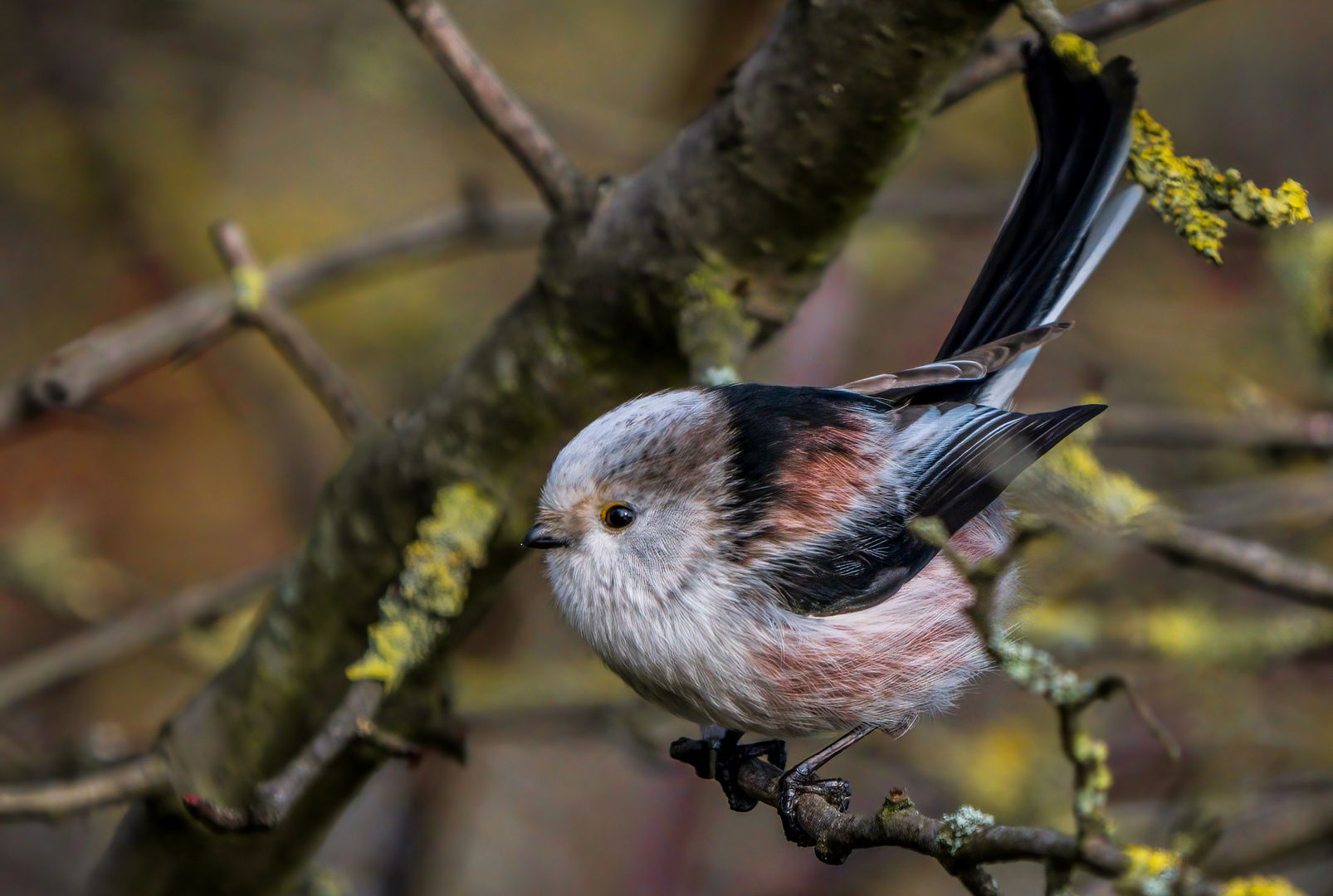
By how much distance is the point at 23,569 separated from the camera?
3105 mm

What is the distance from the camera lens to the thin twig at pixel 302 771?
1495 mm

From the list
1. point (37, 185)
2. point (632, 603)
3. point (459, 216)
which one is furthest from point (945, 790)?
point (37, 185)

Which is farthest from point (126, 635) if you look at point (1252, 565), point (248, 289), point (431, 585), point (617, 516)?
point (1252, 565)

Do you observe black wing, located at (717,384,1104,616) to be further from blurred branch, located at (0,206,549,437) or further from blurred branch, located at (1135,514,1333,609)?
blurred branch, located at (0,206,549,437)

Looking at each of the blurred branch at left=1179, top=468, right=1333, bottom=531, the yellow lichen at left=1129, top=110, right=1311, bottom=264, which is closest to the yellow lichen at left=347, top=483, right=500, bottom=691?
the yellow lichen at left=1129, top=110, right=1311, bottom=264

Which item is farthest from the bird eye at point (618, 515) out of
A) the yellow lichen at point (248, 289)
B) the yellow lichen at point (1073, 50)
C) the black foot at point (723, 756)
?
the yellow lichen at point (248, 289)

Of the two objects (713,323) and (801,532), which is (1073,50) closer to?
(713,323)

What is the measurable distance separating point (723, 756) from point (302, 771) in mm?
839

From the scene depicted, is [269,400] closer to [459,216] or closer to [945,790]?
[459,216]

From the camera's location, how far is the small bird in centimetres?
179

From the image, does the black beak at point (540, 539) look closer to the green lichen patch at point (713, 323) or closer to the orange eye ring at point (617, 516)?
the orange eye ring at point (617, 516)

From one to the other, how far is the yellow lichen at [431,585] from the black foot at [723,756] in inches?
19.5

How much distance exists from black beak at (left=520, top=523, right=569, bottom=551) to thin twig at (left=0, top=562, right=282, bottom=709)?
55.9 inches

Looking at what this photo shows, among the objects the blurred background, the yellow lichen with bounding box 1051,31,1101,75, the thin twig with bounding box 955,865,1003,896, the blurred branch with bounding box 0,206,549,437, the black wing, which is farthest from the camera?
the blurred background
